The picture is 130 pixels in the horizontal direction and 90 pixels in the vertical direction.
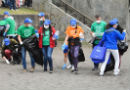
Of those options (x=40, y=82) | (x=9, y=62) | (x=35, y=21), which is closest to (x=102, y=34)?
(x=40, y=82)

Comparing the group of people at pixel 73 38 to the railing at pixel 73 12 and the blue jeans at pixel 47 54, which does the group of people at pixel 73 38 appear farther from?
the railing at pixel 73 12

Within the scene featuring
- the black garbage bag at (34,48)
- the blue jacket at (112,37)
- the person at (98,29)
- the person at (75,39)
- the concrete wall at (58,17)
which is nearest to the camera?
the blue jacket at (112,37)

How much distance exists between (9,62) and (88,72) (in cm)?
308

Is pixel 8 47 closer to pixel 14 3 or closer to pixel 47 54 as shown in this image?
pixel 47 54

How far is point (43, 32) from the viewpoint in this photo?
11695 millimetres

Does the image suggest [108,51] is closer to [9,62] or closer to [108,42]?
[108,42]

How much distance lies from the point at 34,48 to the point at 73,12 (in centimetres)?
1101

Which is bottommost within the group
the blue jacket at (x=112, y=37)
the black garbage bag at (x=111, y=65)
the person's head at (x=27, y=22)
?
the black garbage bag at (x=111, y=65)

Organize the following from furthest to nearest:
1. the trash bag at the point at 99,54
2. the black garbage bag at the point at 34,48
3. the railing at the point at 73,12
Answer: the railing at the point at 73,12
the black garbage bag at the point at 34,48
the trash bag at the point at 99,54

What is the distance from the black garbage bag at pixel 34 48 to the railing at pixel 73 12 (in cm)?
1076

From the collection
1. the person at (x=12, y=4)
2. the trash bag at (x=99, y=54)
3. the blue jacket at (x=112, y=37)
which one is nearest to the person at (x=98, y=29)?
the trash bag at (x=99, y=54)

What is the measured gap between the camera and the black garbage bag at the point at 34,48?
11.9 m

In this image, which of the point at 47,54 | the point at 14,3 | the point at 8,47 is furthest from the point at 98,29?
the point at 14,3

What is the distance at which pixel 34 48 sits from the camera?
39.2 feet
